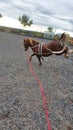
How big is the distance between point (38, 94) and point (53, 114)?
5.55ft

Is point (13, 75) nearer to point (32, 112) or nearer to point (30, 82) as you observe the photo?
point (30, 82)

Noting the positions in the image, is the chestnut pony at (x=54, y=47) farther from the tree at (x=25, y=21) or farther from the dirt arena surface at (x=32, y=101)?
the tree at (x=25, y=21)

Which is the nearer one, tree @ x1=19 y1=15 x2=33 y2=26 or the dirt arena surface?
the dirt arena surface

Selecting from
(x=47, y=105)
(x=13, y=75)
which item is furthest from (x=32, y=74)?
(x=47, y=105)

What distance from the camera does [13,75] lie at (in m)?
10.4

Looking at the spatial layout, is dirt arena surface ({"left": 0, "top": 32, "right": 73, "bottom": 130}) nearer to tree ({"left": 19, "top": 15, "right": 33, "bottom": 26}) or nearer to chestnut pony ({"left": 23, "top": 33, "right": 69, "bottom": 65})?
chestnut pony ({"left": 23, "top": 33, "right": 69, "bottom": 65})

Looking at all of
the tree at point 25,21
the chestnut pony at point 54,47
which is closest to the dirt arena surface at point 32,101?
the chestnut pony at point 54,47

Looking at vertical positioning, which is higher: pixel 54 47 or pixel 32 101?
pixel 54 47

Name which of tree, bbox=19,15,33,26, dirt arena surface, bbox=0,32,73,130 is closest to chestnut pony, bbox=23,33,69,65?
dirt arena surface, bbox=0,32,73,130

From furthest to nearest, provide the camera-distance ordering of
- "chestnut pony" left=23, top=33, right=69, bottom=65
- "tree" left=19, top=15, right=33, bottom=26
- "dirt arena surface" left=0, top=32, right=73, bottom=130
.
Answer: "tree" left=19, top=15, right=33, bottom=26
"chestnut pony" left=23, top=33, right=69, bottom=65
"dirt arena surface" left=0, top=32, right=73, bottom=130

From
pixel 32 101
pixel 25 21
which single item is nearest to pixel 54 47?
pixel 32 101

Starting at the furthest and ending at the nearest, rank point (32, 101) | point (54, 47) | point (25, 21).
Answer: point (25, 21) → point (54, 47) → point (32, 101)

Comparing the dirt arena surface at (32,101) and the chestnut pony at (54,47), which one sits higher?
the chestnut pony at (54,47)

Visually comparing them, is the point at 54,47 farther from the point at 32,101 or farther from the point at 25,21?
the point at 25,21
